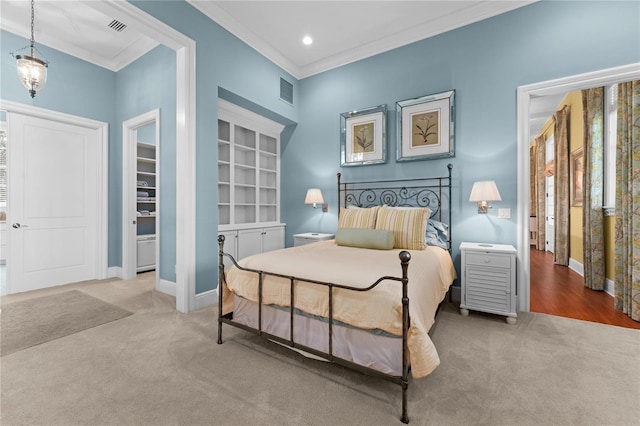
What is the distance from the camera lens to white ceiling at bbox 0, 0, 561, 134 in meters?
3.37

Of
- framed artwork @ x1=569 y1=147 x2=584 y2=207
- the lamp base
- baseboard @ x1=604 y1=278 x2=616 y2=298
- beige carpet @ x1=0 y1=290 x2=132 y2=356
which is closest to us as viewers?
beige carpet @ x1=0 y1=290 x2=132 y2=356

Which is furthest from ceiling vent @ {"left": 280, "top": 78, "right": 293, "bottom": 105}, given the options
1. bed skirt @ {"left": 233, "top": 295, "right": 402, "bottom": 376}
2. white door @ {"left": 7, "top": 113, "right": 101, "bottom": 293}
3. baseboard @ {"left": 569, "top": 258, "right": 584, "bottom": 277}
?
baseboard @ {"left": 569, "top": 258, "right": 584, "bottom": 277}

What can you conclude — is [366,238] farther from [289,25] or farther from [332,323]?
[289,25]

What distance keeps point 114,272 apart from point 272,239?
2.68m

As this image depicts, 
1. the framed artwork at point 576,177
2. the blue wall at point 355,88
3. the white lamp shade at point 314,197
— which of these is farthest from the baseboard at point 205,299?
the framed artwork at point 576,177

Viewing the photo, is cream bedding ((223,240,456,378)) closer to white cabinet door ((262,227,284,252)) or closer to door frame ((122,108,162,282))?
white cabinet door ((262,227,284,252))

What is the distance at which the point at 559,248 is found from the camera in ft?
18.3

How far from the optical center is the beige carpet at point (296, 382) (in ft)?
5.19

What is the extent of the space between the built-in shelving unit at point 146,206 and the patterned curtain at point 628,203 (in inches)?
257

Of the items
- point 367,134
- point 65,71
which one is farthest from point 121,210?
point 367,134

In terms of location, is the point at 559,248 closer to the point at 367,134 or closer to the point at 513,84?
the point at 513,84

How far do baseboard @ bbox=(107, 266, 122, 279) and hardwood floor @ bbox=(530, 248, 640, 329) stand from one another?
5952 millimetres

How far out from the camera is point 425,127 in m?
3.79

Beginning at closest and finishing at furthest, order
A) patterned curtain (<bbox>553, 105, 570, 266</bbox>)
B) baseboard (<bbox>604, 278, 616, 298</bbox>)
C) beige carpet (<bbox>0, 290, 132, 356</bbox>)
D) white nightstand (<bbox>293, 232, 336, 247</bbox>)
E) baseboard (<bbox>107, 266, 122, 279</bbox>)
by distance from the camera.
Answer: beige carpet (<bbox>0, 290, 132, 356</bbox>) < baseboard (<bbox>604, 278, 616, 298</bbox>) < white nightstand (<bbox>293, 232, 336, 247</bbox>) < baseboard (<bbox>107, 266, 122, 279</bbox>) < patterned curtain (<bbox>553, 105, 570, 266</bbox>)
